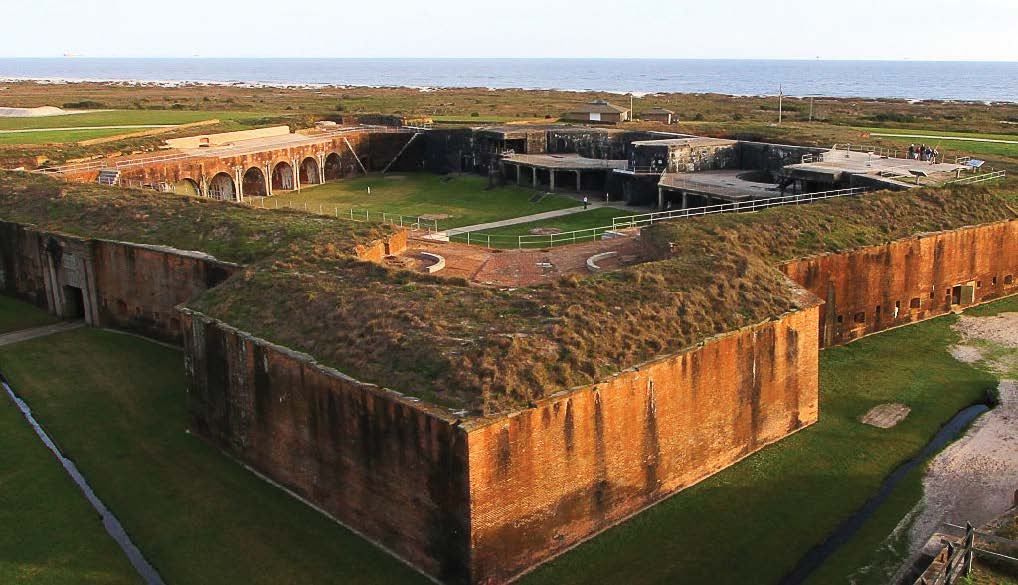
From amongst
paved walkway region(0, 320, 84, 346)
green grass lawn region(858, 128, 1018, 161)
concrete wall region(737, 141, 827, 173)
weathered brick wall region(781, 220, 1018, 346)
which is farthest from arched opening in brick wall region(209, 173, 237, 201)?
green grass lawn region(858, 128, 1018, 161)

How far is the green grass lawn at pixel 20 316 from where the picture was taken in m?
30.0

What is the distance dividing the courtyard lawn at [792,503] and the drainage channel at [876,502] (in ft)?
0.50

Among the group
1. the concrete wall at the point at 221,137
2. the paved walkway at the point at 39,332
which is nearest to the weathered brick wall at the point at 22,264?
the paved walkway at the point at 39,332

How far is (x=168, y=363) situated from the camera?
26.3 m

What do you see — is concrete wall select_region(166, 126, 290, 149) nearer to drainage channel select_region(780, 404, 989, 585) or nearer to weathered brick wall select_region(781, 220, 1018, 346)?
weathered brick wall select_region(781, 220, 1018, 346)

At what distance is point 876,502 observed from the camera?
18.6 meters

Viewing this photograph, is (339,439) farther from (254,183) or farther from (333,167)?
(333,167)

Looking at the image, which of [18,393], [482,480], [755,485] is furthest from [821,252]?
[18,393]

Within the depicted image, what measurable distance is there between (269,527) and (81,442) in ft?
21.6

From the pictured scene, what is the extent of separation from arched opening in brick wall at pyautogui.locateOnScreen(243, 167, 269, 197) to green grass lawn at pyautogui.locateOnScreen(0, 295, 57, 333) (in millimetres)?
20127

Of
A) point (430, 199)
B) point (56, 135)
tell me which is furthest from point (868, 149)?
point (56, 135)

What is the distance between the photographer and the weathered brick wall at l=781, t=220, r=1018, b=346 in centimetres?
2744

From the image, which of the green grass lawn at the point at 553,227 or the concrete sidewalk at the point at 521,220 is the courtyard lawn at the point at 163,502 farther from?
the concrete sidewalk at the point at 521,220

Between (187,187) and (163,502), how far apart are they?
3062cm
